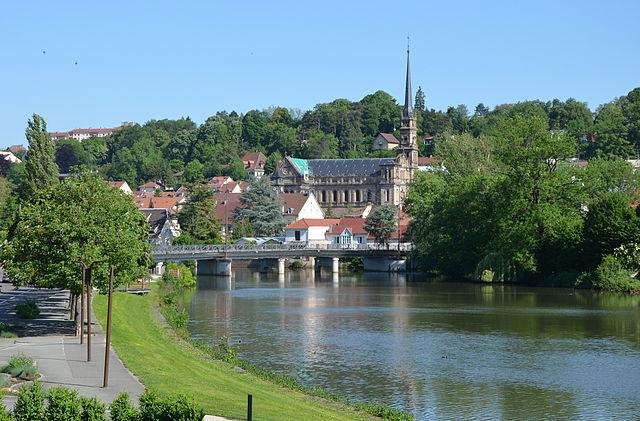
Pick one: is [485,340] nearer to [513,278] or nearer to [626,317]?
[626,317]

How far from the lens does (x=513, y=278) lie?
88.3 m

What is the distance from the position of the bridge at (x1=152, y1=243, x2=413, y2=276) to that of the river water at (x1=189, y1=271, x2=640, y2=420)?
1967 cm

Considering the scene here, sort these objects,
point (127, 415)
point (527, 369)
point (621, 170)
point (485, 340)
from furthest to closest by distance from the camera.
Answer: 1. point (621, 170)
2. point (485, 340)
3. point (527, 369)
4. point (127, 415)

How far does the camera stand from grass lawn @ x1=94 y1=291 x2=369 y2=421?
28922 millimetres

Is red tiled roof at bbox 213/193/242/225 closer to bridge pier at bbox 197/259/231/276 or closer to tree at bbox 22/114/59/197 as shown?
bridge pier at bbox 197/259/231/276

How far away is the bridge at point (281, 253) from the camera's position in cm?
10326

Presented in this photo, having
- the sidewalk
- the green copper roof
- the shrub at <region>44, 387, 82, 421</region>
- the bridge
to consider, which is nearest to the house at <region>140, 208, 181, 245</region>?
the bridge

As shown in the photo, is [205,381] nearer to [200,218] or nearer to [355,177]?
[200,218]

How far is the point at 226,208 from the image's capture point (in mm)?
151000

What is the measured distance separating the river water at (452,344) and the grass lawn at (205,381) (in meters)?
2.71

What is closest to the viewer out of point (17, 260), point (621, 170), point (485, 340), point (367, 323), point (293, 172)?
point (17, 260)

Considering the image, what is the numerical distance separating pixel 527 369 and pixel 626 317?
2098 cm

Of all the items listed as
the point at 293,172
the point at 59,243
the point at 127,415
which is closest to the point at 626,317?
the point at 59,243

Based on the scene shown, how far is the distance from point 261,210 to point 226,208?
1066 centimetres
